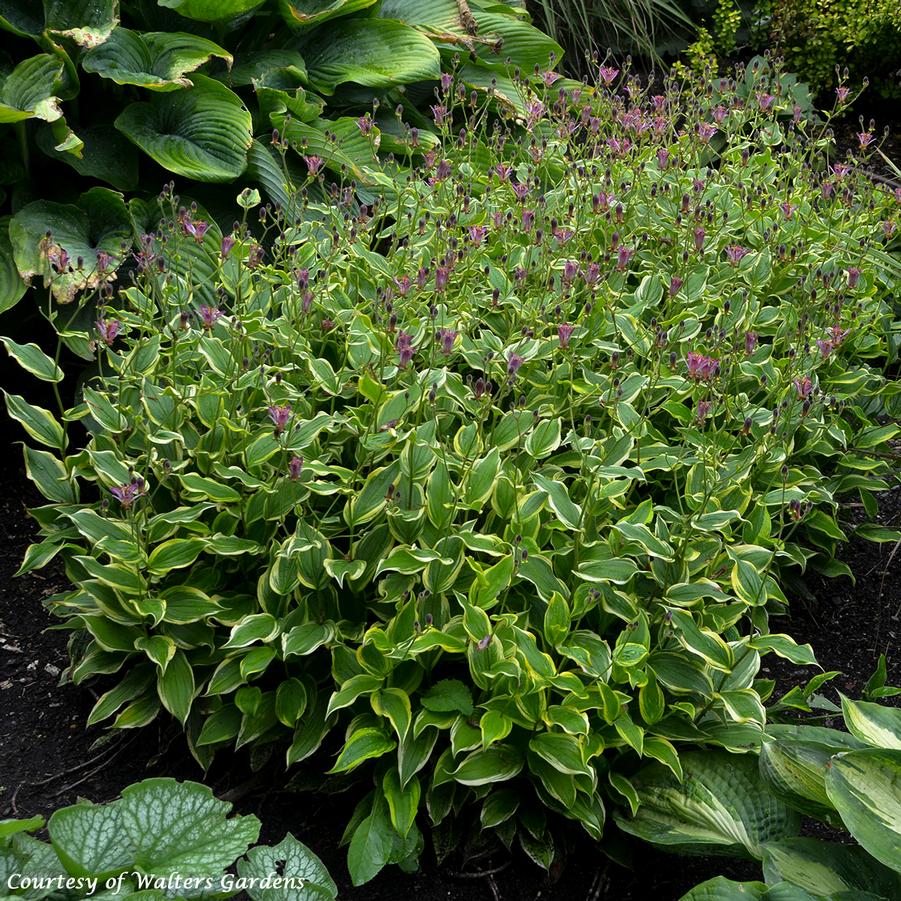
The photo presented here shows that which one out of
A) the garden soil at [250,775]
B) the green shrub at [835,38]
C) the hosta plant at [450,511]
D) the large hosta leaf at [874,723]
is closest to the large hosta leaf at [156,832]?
the hosta plant at [450,511]

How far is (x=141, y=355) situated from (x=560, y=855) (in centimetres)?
151

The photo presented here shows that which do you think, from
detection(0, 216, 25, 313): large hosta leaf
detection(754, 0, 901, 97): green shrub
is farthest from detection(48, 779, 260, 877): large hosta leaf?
detection(754, 0, 901, 97): green shrub

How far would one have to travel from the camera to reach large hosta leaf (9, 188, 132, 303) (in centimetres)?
325

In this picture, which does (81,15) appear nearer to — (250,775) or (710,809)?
(250,775)

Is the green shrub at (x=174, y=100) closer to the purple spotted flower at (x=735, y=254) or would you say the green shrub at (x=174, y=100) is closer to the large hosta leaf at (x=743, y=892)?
the purple spotted flower at (x=735, y=254)

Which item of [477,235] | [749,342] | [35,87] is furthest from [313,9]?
[749,342]

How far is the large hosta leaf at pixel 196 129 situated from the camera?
3.54m

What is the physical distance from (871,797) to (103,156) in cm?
313

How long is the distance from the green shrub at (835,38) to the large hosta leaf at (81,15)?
450cm

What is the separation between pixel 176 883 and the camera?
154 centimetres

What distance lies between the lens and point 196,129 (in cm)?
367

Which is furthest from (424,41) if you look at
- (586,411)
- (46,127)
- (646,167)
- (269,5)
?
(586,411)

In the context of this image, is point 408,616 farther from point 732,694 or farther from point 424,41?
point 424,41

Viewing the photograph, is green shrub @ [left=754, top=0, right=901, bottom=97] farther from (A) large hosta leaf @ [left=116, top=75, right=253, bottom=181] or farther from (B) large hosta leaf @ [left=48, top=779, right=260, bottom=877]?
(B) large hosta leaf @ [left=48, top=779, right=260, bottom=877]
